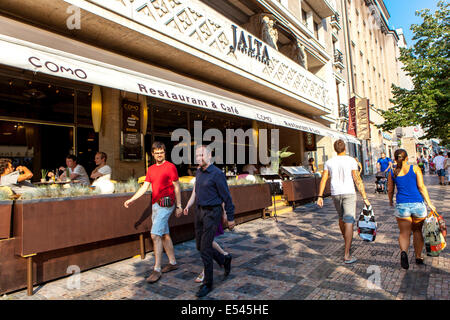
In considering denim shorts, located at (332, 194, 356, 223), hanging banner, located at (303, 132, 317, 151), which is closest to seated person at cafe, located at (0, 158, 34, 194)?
denim shorts, located at (332, 194, 356, 223)

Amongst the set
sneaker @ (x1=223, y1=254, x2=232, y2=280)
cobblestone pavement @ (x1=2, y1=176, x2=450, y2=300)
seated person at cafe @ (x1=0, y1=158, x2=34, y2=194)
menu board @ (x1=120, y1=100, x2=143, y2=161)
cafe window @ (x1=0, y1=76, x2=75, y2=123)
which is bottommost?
cobblestone pavement @ (x1=2, y1=176, x2=450, y2=300)

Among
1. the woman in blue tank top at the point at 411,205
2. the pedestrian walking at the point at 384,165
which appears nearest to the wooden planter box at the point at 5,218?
the woman in blue tank top at the point at 411,205

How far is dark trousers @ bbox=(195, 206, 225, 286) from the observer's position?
338 centimetres

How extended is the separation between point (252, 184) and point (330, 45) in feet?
54.5

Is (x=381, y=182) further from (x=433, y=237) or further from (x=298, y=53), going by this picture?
(x=433, y=237)

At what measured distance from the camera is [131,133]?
7816 mm

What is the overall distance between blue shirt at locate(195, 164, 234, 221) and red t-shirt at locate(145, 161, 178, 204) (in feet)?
2.06

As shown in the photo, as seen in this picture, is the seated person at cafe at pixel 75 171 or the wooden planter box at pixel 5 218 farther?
the seated person at cafe at pixel 75 171

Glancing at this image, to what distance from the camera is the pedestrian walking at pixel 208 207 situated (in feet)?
11.2

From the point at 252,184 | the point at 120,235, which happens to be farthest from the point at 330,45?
the point at 120,235

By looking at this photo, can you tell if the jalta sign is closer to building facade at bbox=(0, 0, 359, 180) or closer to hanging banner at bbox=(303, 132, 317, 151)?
building facade at bbox=(0, 0, 359, 180)

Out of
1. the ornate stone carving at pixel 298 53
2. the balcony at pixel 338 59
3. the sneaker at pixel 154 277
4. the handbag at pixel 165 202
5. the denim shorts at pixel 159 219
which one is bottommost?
the sneaker at pixel 154 277

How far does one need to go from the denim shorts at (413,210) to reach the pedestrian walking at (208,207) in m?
2.45

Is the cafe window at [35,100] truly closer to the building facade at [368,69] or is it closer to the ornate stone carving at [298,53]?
the ornate stone carving at [298,53]
